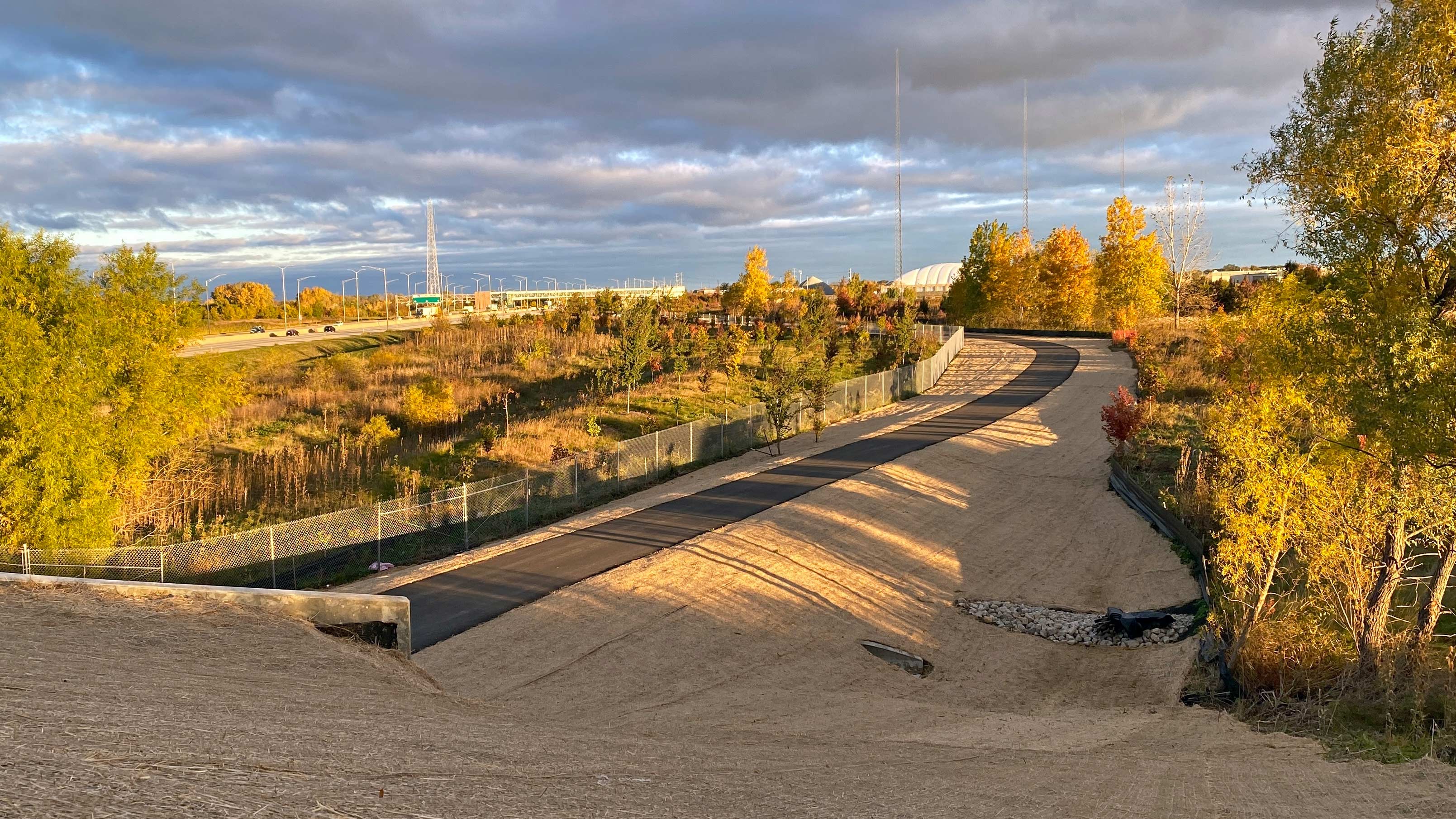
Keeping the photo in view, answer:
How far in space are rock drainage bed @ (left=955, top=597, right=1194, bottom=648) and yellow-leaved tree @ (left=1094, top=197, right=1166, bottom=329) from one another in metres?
49.7

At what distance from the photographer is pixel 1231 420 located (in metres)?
14.3

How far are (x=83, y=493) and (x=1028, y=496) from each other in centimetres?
2565

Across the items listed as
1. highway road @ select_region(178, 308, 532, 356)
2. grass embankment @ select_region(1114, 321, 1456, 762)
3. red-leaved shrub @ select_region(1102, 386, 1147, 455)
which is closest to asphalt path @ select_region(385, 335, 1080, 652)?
red-leaved shrub @ select_region(1102, 386, 1147, 455)

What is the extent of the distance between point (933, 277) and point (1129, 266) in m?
107

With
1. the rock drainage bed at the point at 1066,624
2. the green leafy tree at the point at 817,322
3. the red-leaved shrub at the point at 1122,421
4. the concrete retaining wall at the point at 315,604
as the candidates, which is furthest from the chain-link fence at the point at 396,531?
the green leafy tree at the point at 817,322

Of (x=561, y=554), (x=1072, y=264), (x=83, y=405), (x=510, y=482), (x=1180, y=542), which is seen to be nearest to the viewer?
(x=83, y=405)

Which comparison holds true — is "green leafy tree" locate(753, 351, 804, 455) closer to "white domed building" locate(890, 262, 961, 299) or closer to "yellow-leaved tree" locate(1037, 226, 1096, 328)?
"yellow-leaved tree" locate(1037, 226, 1096, 328)

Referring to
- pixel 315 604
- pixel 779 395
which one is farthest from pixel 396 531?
pixel 779 395

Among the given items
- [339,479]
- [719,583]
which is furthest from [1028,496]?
[339,479]

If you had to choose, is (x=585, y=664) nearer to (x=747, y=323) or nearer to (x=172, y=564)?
(x=172, y=564)

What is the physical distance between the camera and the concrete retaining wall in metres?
14.3

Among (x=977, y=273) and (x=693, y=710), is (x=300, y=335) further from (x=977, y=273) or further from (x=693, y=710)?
(x=693, y=710)

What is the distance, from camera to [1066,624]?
18.0 meters

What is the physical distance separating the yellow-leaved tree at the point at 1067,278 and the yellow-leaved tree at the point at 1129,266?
5.04m
